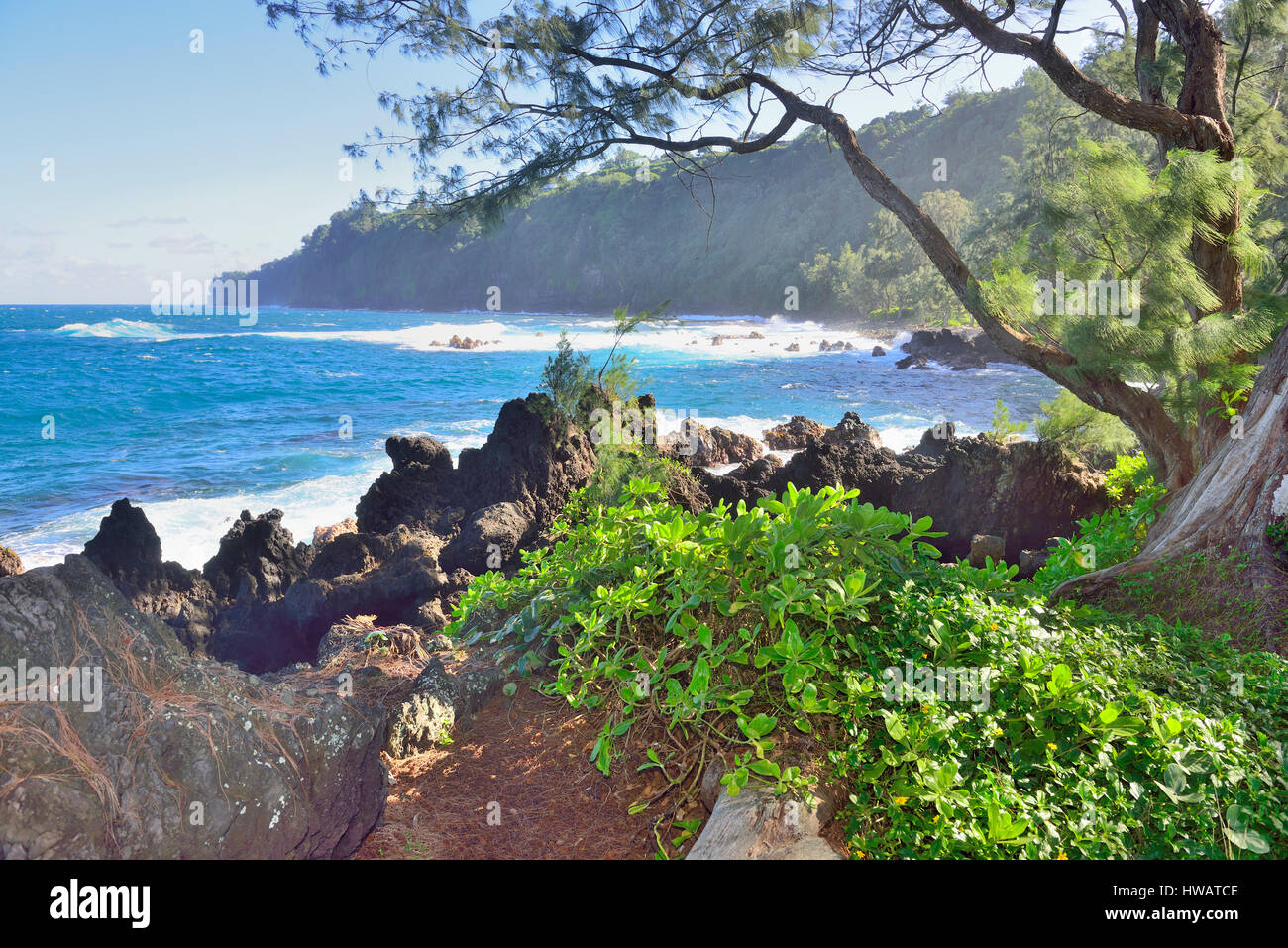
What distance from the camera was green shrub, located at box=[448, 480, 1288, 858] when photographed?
5.90ft

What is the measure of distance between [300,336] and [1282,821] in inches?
2452

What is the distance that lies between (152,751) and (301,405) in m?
27.1

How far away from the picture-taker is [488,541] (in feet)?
24.9

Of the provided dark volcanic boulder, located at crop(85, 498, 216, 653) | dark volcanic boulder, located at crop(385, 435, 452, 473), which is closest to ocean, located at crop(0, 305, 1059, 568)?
dark volcanic boulder, located at crop(385, 435, 452, 473)

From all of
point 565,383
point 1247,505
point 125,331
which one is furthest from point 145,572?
point 125,331

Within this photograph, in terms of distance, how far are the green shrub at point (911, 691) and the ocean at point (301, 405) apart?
6684mm

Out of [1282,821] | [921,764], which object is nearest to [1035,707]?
[921,764]

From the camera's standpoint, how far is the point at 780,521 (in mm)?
2574

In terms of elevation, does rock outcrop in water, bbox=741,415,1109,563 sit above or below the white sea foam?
below

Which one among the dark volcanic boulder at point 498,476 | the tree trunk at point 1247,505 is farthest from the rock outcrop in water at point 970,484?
the tree trunk at point 1247,505

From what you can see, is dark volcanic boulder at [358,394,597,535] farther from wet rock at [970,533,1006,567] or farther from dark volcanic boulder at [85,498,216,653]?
wet rock at [970,533,1006,567]

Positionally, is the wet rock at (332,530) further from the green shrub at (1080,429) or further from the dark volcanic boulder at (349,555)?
the green shrub at (1080,429)

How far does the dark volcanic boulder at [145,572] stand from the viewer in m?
7.91

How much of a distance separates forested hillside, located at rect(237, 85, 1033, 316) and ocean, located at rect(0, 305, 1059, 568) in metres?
12.2
